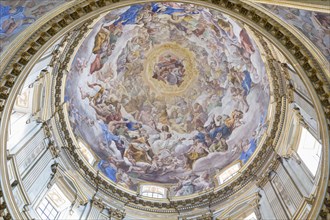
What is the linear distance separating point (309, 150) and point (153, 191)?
9906 millimetres

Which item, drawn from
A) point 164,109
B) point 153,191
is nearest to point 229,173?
point 153,191

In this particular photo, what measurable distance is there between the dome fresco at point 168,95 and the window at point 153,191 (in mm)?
481

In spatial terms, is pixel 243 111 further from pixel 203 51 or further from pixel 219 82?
pixel 203 51

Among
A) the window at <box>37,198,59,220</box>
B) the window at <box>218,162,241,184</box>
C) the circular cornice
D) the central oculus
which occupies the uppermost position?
the central oculus

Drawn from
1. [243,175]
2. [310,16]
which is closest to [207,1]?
[310,16]

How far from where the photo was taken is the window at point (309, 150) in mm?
13476

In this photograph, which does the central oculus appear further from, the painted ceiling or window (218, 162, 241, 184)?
the painted ceiling

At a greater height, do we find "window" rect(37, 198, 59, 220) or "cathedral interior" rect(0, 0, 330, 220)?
"cathedral interior" rect(0, 0, 330, 220)

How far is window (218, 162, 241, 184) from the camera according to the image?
20483 mm

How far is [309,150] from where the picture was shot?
14.2m

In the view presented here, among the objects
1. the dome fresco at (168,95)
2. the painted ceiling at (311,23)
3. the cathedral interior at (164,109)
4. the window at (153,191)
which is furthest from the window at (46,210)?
the painted ceiling at (311,23)

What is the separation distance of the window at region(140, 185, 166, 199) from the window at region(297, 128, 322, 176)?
894 centimetres

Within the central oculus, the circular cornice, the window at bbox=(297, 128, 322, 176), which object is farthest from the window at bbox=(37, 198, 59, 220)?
the central oculus

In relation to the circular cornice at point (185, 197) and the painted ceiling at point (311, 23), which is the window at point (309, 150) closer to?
the circular cornice at point (185, 197)
